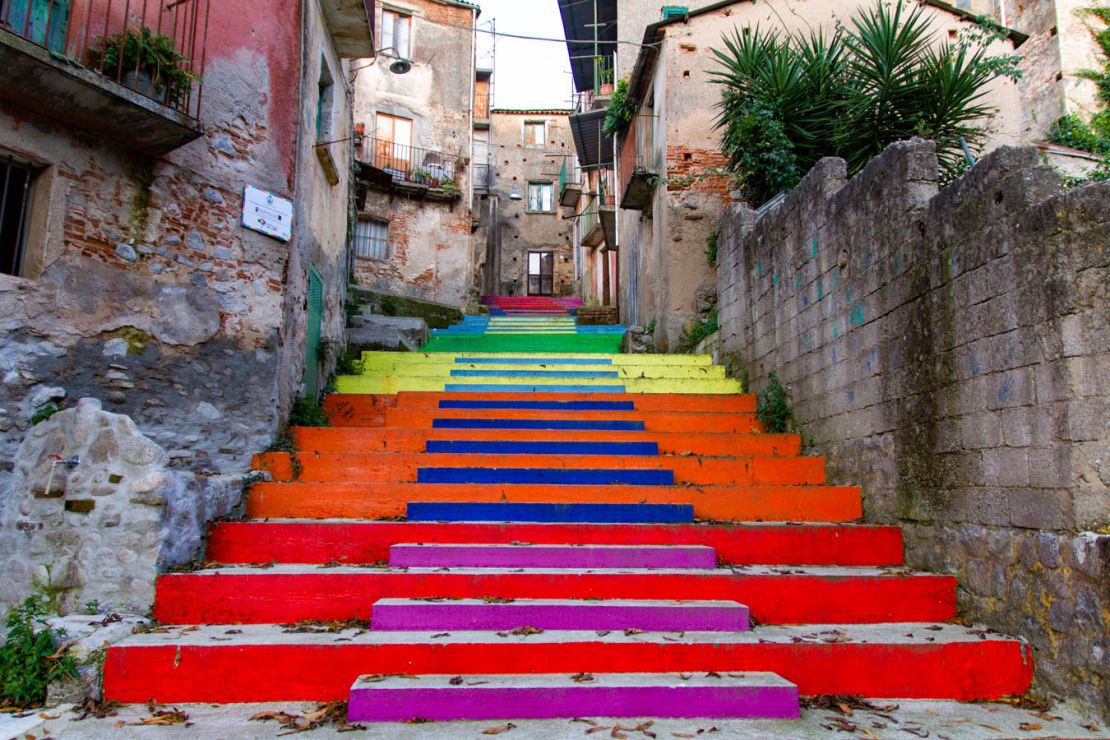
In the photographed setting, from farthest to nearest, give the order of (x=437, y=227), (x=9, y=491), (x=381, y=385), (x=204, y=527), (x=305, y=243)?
(x=437, y=227) < (x=381, y=385) < (x=305, y=243) < (x=204, y=527) < (x=9, y=491)

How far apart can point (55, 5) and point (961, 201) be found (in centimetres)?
588

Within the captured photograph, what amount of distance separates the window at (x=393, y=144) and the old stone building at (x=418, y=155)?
0.09 ft

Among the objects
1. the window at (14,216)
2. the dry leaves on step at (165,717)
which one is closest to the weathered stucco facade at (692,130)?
the window at (14,216)

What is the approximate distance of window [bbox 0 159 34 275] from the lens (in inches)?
182

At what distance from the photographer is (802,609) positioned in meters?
4.20

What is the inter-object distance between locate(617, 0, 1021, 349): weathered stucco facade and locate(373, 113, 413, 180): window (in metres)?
9.29

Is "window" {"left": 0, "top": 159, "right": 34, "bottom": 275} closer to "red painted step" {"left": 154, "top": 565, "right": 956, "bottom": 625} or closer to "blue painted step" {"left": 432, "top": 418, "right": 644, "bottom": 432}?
"red painted step" {"left": 154, "top": 565, "right": 956, "bottom": 625}

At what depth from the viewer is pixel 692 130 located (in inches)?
430

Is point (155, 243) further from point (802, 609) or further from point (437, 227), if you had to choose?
point (437, 227)

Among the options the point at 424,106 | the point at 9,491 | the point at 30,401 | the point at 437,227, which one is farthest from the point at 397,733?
the point at 424,106

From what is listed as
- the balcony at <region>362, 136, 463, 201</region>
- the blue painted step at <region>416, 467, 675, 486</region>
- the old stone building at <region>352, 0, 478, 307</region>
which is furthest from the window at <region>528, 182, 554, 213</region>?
the blue painted step at <region>416, 467, 675, 486</region>

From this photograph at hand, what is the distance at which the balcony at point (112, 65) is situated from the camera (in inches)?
172

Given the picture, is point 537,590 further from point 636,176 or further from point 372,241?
point 372,241

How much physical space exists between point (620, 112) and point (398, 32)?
8777 millimetres
